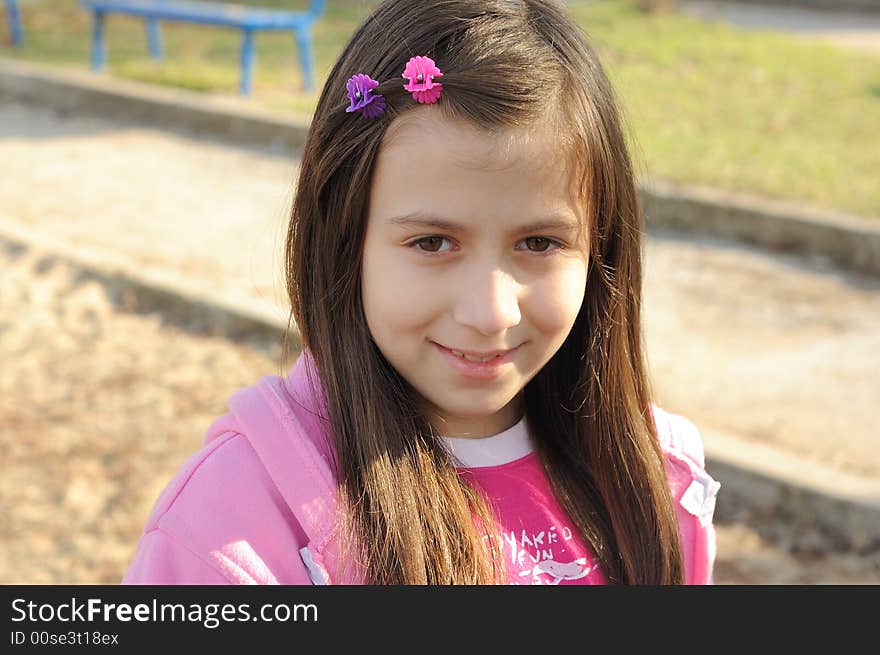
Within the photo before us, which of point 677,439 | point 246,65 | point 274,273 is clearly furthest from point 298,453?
point 246,65

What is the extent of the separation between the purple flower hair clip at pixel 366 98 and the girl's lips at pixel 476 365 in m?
0.30

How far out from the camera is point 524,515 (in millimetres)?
1771

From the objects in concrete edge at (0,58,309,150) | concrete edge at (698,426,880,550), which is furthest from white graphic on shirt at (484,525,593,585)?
concrete edge at (0,58,309,150)

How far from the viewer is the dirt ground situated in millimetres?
3350

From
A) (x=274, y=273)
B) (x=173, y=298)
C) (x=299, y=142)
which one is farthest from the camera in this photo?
(x=299, y=142)

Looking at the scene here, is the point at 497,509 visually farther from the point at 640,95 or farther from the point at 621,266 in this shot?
the point at 640,95

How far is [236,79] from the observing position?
27.8ft

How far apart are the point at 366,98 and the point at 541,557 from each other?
653mm

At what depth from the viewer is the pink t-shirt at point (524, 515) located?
5.73ft

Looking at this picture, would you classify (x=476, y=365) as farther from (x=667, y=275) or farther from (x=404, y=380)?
(x=667, y=275)

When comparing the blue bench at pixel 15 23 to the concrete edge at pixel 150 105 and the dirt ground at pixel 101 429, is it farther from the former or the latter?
the dirt ground at pixel 101 429

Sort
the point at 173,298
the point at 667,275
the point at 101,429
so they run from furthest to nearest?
the point at 667,275 → the point at 173,298 → the point at 101,429

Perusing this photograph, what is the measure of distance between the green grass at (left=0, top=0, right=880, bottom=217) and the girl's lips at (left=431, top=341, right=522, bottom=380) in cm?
325
